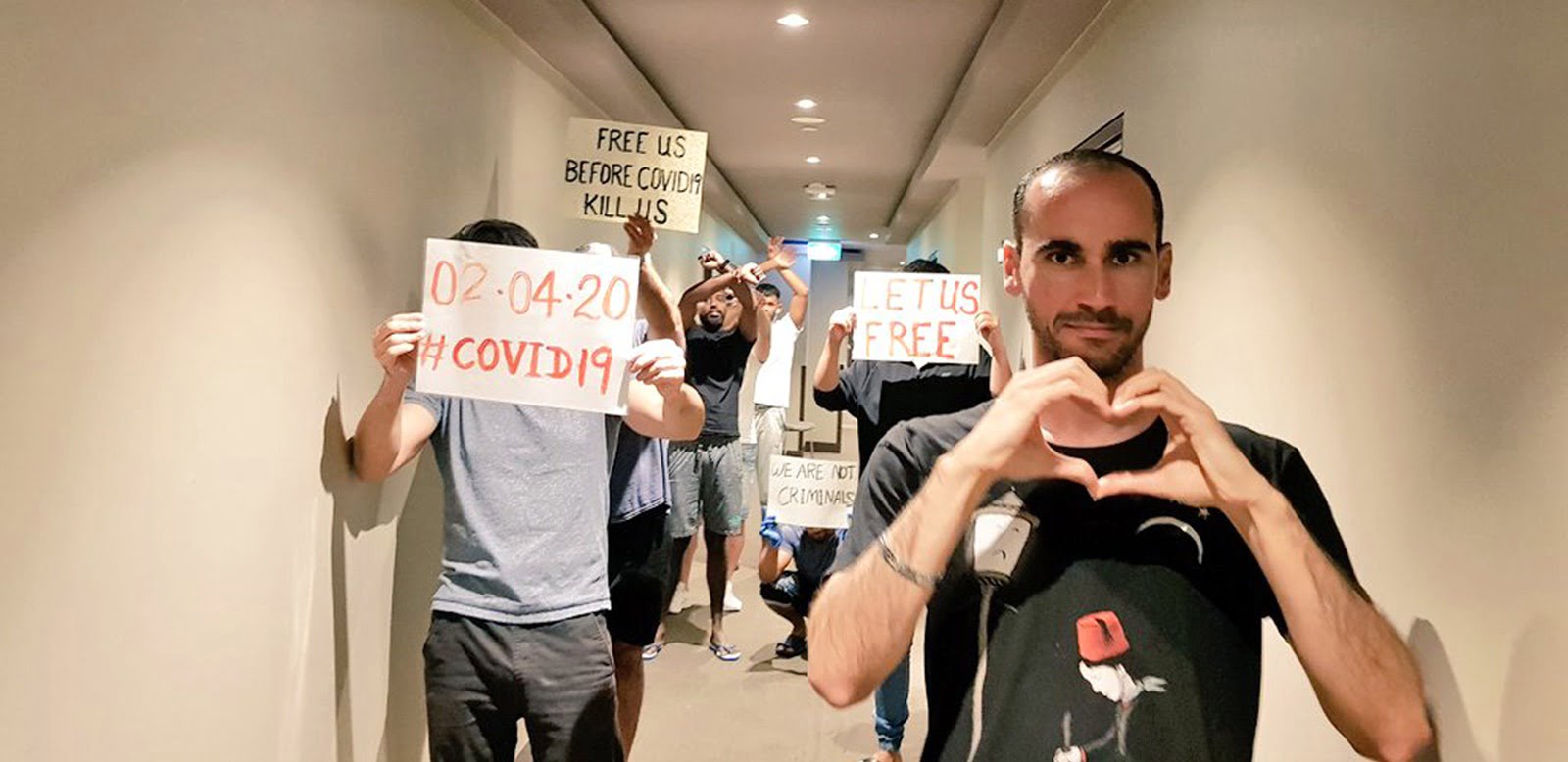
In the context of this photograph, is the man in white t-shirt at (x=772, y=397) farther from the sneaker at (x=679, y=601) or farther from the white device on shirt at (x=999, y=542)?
the white device on shirt at (x=999, y=542)

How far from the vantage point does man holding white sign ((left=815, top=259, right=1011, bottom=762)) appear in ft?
8.84

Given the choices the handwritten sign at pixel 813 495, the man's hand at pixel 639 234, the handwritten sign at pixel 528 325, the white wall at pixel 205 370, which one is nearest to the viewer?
the white wall at pixel 205 370

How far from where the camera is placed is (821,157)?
630cm

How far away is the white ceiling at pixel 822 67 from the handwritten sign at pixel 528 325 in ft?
5.09

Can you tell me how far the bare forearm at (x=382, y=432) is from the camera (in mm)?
1860

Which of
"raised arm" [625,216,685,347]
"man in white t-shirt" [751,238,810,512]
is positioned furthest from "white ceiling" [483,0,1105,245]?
"raised arm" [625,216,685,347]

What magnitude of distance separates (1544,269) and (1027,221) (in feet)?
1.66

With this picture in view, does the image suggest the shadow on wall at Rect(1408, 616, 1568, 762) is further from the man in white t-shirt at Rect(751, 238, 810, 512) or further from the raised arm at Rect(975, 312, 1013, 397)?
the man in white t-shirt at Rect(751, 238, 810, 512)

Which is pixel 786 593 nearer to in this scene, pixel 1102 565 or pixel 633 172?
pixel 633 172

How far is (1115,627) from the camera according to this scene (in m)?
0.97

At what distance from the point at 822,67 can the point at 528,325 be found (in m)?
2.73

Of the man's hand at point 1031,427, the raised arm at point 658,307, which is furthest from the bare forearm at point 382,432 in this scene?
the man's hand at point 1031,427

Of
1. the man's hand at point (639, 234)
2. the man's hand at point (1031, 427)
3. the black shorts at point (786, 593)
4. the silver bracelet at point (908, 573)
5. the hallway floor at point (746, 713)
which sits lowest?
the hallway floor at point (746, 713)

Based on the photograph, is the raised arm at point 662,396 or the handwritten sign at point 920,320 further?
the handwritten sign at point 920,320
